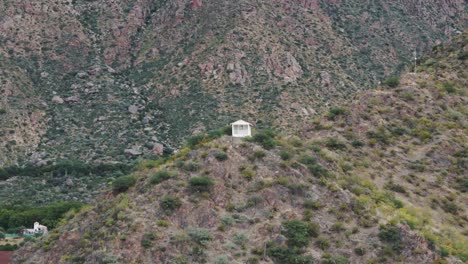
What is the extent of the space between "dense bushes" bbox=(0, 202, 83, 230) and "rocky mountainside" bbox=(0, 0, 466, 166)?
1175cm

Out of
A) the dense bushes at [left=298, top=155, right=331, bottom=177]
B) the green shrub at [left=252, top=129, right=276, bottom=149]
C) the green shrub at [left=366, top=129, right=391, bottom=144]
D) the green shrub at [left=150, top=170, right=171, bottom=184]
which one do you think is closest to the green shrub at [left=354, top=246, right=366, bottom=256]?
the dense bushes at [left=298, top=155, right=331, bottom=177]

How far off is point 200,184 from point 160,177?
286 cm

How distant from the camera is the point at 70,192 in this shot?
113000mm

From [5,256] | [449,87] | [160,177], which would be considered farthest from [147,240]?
[5,256]

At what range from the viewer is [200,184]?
5578cm

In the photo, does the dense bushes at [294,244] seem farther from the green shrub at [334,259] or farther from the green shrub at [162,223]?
the green shrub at [162,223]

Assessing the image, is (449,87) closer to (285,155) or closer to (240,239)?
(285,155)

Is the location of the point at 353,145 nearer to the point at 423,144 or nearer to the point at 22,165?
the point at 423,144

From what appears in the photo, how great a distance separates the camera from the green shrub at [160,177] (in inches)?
2237

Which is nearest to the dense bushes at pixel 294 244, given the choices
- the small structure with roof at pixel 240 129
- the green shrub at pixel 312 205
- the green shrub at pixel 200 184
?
the green shrub at pixel 312 205

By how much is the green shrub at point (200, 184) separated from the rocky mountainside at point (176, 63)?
5737cm

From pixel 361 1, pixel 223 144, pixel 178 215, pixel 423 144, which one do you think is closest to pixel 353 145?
pixel 423 144

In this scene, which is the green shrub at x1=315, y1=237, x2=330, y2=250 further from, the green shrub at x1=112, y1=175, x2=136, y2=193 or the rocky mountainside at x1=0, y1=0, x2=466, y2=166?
the rocky mountainside at x1=0, y1=0, x2=466, y2=166

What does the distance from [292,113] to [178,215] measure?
205 feet
